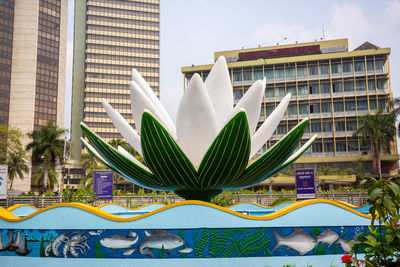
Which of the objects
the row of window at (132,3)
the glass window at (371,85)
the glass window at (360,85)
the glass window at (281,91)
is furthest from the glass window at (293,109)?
the row of window at (132,3)

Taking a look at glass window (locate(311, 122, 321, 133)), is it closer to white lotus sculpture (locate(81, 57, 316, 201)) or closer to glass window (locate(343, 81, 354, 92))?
glass window (locate(343, 81, 354, 92))

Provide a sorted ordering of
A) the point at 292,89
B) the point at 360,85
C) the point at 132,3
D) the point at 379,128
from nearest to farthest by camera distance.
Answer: the point at 379,128, the point at 360,85, the point at 292,89, the point at 132,3

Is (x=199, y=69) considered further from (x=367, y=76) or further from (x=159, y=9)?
(x=159, y=9)

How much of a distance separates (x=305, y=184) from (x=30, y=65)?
259 feet

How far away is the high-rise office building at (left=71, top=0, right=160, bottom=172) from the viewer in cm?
9481

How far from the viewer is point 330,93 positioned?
63.4 meters

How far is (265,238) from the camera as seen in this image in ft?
22.7

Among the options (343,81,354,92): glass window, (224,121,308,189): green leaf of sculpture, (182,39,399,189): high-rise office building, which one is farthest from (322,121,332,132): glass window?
(224,121,308,189): green leaf of sculpture

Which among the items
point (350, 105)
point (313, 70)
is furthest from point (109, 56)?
point (350, 105)

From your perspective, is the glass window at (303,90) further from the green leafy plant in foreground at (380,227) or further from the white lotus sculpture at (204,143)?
the green leafy plant in foreground at (380,227)

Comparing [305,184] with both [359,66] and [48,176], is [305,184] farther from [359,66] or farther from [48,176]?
[48,176]

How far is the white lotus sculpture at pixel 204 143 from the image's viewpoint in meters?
6.73

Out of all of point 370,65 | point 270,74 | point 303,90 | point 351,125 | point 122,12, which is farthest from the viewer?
point 122,12

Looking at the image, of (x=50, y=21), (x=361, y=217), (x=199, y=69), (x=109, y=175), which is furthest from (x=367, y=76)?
(x=50, y=21)
